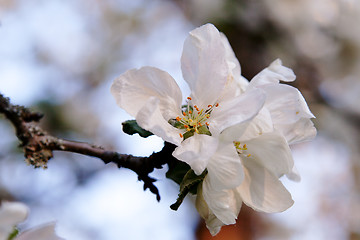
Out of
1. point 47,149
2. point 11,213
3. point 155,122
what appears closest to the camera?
point 11,213

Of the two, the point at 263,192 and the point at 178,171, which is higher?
the point at 178,171

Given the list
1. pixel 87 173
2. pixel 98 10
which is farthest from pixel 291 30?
pixel 98 10

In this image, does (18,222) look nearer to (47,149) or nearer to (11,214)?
(11,214)

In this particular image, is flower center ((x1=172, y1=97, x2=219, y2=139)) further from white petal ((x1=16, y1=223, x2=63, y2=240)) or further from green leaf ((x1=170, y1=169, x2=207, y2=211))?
white petal ((x1=16, y1=223, x2=63, y2=240))

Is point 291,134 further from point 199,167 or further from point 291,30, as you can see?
point 291,30

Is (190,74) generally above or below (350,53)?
above

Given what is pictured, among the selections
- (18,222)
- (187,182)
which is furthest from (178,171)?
(18,222)

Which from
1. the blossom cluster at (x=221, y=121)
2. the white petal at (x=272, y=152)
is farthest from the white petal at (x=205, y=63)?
the white petal at (x=272, y=152)
